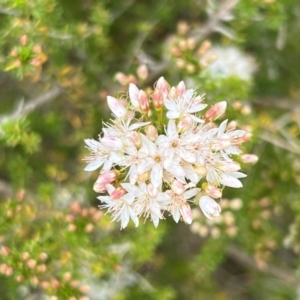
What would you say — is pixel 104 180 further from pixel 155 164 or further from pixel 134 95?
pixel 134 95

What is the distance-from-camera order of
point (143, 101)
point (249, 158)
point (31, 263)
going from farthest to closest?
point (31, 263) < point (249, 158) < point (143, 101)

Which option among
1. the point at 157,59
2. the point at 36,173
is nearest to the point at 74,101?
the point at 36,173

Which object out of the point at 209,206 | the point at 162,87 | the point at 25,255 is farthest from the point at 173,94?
the point at 25,255

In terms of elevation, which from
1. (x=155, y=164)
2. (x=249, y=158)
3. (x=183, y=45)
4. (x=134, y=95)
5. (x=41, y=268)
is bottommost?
(x=41, y=268)

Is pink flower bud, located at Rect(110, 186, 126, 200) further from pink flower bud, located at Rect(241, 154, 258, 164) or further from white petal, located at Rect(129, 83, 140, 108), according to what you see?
pink flower bud, located at Rect(241, 154, 258, 164)

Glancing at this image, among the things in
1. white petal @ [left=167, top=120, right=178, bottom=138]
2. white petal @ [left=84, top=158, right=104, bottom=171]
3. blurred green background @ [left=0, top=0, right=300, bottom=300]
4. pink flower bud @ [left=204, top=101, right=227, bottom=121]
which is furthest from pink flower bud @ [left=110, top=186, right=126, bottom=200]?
blurred green background @ [left=0, top=0, right=300, bottom=300]

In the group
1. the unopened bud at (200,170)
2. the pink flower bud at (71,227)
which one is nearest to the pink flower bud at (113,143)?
the unopened bud at (200,170)

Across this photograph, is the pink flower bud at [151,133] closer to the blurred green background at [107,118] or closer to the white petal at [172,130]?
the white petal at [172,130]
